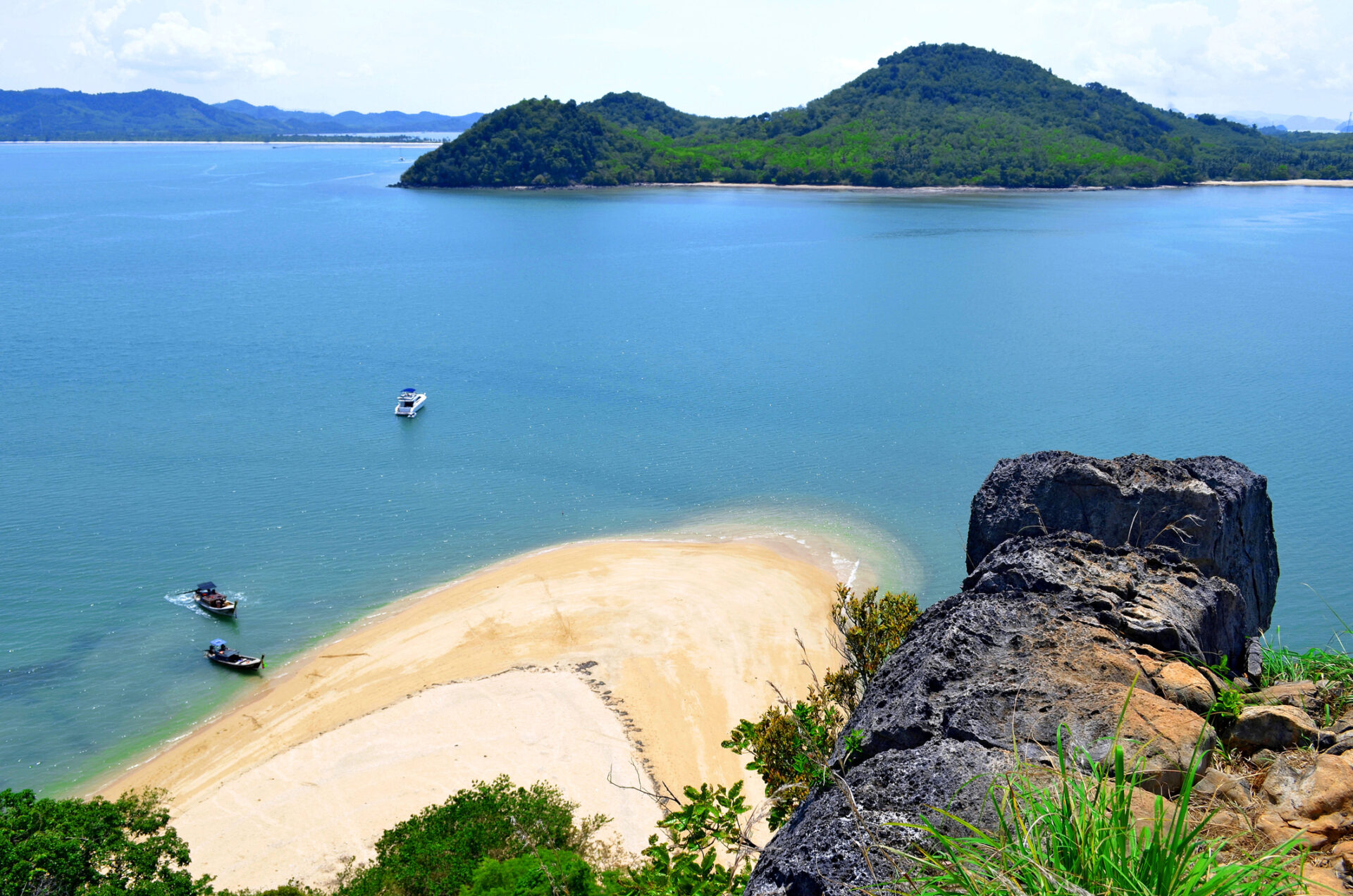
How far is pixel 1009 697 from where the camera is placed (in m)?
8.35

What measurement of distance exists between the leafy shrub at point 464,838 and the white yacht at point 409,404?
32598 mm

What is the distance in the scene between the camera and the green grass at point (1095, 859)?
15.2 ft

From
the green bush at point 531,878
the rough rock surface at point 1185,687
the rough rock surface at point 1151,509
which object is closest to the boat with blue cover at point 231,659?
the green bush at point 531,878

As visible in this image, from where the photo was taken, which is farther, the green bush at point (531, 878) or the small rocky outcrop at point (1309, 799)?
the green bush at point (531, 878)

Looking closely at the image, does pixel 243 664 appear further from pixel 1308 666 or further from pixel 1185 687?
pixel 1308 666

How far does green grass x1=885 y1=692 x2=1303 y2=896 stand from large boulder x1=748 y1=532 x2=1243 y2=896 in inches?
19.0

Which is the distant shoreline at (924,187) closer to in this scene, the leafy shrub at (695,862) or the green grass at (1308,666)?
the green grass at (1308,666)

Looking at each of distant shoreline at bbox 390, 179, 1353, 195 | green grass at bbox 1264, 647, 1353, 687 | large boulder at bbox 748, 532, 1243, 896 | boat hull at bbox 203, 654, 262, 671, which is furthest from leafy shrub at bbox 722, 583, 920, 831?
distant shoreline at bbox 390, 179, 1353, 195

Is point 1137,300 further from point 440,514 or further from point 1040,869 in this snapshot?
point 1040,869

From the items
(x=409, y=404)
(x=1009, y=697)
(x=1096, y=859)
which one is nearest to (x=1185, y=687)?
(x=1009, y=697)

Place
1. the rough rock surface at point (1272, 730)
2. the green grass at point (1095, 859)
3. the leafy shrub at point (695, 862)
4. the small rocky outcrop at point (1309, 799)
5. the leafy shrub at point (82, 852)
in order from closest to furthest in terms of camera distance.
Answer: the green grass at point (1095, 859)
the small rocky outcrop at point (1309, 799)
the rough rock surface at point (1272, 730)
the leafy shrub at point (695, 862)
the leafy shrub at point (82, 852)

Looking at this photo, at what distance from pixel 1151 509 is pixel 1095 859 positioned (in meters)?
9.52

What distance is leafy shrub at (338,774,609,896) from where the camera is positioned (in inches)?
615

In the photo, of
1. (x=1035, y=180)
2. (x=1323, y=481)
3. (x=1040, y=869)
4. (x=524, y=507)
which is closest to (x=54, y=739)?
(x=524, y=507)
